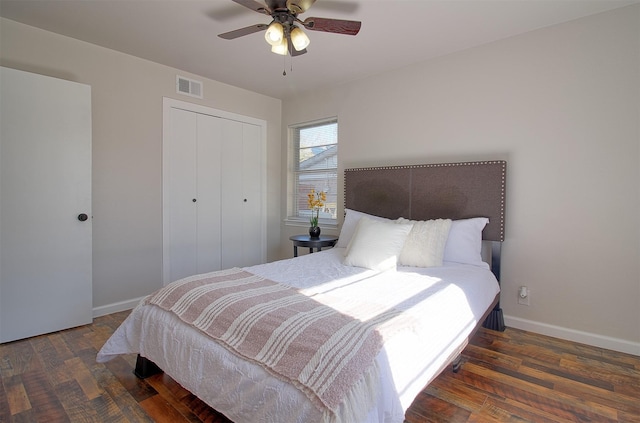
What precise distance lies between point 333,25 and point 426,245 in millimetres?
1675

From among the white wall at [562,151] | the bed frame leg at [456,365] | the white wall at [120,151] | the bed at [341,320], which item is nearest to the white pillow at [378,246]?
the bed at [341,320]

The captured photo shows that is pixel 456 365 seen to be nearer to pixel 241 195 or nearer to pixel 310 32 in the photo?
pixel 310 32

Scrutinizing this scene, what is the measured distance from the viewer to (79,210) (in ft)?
8.78

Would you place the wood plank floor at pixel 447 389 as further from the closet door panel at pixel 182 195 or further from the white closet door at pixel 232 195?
the white closet door at pixel 232 195

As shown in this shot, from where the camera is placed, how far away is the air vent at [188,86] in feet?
11.2

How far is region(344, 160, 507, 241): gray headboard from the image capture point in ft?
8.64

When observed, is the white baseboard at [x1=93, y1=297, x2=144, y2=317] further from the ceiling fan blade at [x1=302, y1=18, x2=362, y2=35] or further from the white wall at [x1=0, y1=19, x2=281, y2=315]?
the ceiling fan blade at [x1=302, y1=18, x2=362, y2=35]

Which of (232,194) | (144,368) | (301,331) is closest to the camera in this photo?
(301,331)

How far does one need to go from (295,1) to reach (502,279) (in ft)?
8.68

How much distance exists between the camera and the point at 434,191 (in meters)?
2.92

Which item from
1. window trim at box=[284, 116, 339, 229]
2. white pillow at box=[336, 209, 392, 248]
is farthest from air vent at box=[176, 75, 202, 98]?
white pillow at box=[336, 209, 392, 248]

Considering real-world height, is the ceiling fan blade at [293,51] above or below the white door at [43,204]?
above

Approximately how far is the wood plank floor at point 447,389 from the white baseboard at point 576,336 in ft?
0.17

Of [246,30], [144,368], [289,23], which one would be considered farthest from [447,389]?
[246,30]
